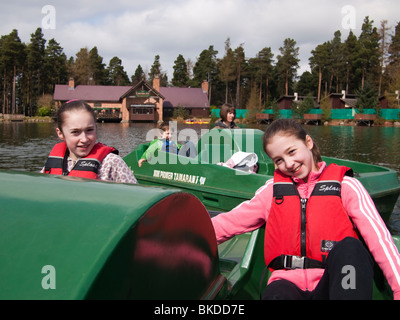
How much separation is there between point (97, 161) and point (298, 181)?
1424 mm

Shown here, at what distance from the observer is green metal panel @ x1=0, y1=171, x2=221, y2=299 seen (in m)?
1.06

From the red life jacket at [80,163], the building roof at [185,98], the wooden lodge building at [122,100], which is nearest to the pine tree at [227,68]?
the building roof at [185,98]

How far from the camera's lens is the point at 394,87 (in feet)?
196

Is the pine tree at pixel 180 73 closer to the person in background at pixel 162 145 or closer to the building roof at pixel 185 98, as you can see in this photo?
the building roof at pixel 185 98

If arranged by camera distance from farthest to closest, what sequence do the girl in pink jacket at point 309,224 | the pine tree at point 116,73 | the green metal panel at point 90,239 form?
the pine tree at point 116,73 < the girl in pink jacket at point 309,224 < the green metal panel at point 90,239

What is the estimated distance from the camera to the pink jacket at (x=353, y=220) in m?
2.11

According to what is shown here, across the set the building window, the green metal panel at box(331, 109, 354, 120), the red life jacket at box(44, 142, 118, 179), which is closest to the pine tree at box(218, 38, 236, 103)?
the building window

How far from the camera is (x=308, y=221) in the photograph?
93.6 inches

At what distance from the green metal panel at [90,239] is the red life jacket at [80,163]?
4.23 ft

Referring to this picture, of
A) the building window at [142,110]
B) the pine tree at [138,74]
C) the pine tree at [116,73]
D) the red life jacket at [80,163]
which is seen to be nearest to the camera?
the red life jacket at [80,163]

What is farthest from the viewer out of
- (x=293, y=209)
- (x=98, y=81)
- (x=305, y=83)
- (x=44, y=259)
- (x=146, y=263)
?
(x=98, y=81)

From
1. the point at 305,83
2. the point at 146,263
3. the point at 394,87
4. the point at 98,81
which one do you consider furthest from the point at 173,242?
the point at 98,81

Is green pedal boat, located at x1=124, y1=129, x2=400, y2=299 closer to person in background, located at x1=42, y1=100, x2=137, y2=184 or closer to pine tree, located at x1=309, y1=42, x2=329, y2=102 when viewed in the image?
person in background, located at x1=42, y1=100, x2=137, y2=184

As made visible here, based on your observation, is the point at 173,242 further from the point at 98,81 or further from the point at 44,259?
the point at 98,81
